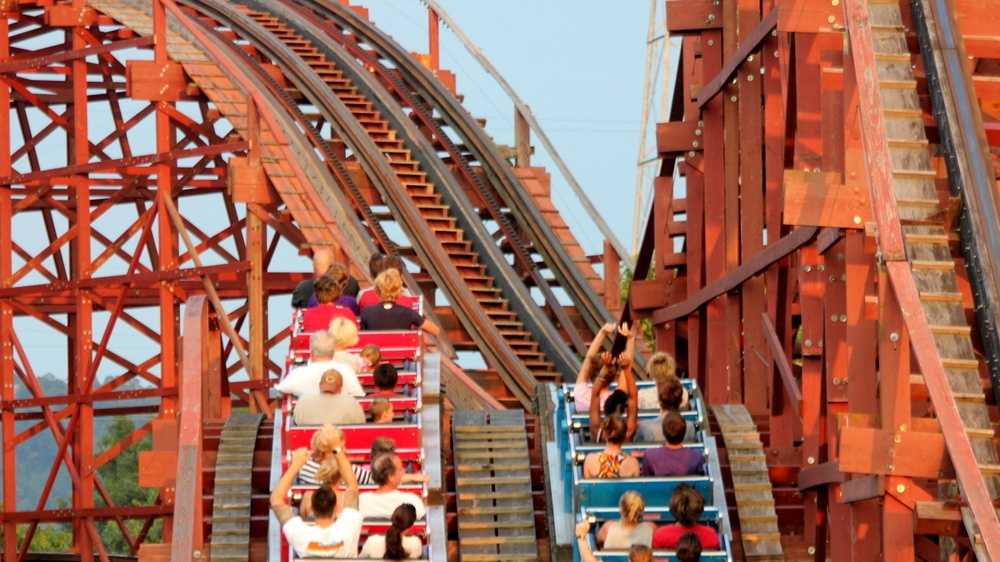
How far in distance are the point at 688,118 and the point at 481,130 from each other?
9.35 metres

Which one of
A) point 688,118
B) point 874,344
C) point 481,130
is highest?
point 481,130

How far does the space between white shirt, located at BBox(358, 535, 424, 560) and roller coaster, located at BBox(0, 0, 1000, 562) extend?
349 mm

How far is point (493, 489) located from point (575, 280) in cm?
1101

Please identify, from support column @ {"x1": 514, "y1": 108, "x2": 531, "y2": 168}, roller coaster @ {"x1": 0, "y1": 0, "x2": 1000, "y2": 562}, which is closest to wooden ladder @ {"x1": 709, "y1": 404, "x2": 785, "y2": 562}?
roller coaster @ {"x1": 0, "y1": 0, "x2": 1000, "y2": 562}

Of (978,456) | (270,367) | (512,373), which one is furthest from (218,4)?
(978,456)

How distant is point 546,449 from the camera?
494 inches

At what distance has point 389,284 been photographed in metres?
12.5

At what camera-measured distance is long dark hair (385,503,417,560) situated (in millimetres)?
10359

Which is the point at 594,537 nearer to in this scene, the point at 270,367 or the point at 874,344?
the point at 874,344

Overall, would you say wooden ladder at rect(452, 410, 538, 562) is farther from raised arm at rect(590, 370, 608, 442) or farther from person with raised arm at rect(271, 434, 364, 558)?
person with raised arm at rect(271, 434, 364, 558)

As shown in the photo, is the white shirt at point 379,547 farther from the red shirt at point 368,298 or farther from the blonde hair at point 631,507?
the red shirt at point 368,298

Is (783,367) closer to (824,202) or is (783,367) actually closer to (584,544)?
(824,202)

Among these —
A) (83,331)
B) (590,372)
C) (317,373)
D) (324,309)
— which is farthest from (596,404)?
(83,331)

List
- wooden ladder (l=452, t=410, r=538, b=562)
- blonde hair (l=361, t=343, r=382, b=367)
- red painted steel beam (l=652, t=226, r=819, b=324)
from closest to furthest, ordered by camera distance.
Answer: wooden ladder (l=452, t=410, r=538, b=562)
blonde hair (l=361, t=343, r=382, b=367)
red painted steel beam (l=652, t=226, r=819, b=324)
